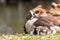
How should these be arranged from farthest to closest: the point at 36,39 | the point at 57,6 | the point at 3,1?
the point at 3,1
the point at 57,6
the point at 36,39

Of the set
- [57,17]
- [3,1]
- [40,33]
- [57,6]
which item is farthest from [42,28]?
[3,1]

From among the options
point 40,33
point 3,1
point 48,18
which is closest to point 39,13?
point 48,18

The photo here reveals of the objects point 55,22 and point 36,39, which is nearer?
point 36,39

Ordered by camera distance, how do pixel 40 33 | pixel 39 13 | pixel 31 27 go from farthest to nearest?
pixel 39 13 < pixel 31 27 < pixel 40 33

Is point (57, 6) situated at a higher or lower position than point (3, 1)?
higher

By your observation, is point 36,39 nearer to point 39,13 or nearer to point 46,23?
point 46,23

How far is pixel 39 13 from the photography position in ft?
36.1

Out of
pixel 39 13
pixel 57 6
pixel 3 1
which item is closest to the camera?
pixel 39 13

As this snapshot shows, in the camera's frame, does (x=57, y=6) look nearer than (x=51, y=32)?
No

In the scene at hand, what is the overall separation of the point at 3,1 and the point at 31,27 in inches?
1055

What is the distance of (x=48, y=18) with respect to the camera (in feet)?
33.0

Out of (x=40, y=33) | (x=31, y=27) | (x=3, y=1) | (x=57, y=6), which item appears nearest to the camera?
(x=40, y=33)

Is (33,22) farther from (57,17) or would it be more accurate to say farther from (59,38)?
(59,38)

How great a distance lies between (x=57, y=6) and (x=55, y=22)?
2.08 meters
